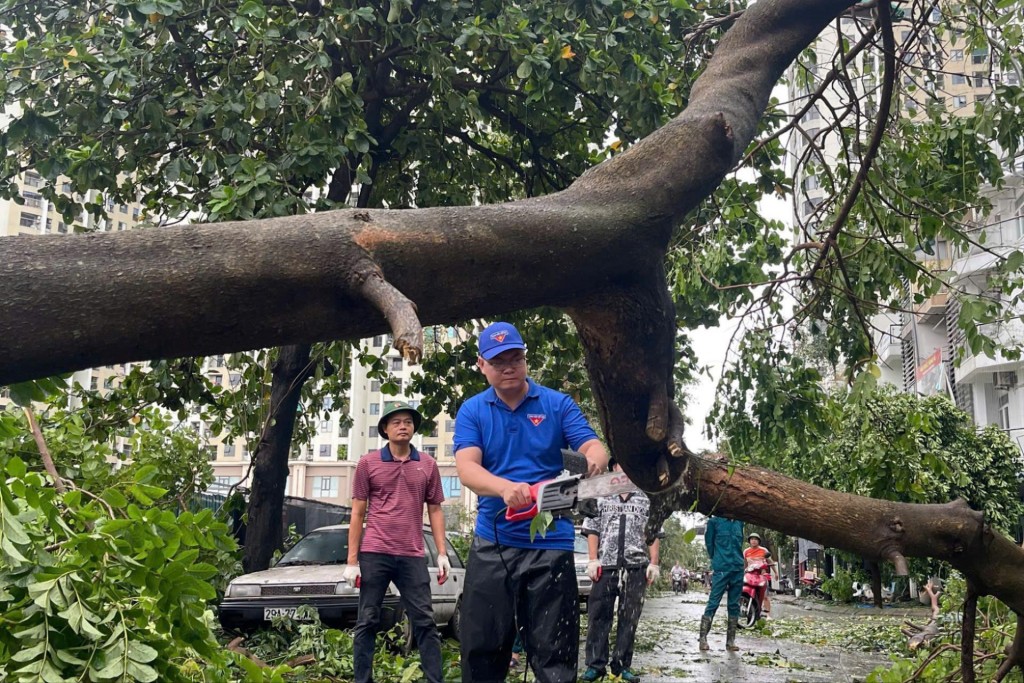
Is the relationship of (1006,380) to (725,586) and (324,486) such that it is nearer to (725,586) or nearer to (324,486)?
(725,586)

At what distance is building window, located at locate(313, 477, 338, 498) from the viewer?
306 feet

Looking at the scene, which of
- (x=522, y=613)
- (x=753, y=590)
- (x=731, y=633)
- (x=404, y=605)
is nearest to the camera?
(x=522, y=613)

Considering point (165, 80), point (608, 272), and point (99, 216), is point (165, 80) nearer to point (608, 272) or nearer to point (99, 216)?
point (99, 216)

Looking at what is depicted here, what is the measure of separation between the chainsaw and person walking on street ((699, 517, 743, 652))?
6952mm

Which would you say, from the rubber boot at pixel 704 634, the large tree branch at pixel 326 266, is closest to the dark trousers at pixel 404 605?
the large tree branch at pixel 326 266

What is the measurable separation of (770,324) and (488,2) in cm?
405

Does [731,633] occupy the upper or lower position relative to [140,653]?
lower

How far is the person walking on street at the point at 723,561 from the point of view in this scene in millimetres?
11398

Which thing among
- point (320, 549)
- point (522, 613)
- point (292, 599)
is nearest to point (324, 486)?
point (320, 549)

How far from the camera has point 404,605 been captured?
295 inches

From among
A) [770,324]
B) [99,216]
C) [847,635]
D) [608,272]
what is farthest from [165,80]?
[847,635]

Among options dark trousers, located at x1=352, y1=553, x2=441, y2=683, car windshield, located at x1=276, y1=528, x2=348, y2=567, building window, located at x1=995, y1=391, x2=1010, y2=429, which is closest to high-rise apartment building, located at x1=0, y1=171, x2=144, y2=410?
dark trousers, located at x1=352, y1=553, x2=441, y2=683

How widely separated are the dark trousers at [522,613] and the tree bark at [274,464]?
656 centimetres

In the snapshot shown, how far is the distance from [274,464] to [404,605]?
4362 millimetres
